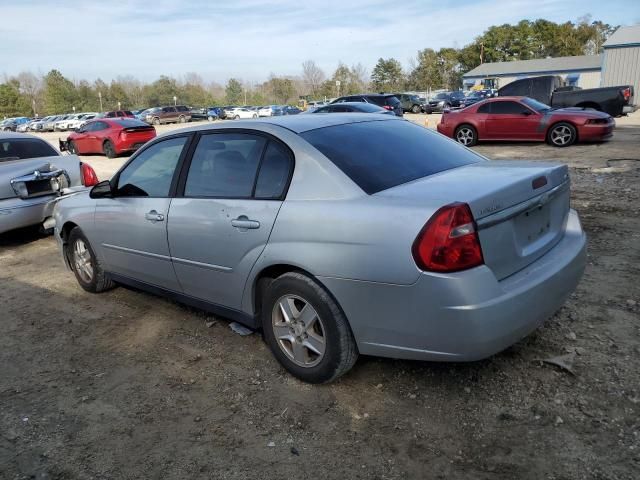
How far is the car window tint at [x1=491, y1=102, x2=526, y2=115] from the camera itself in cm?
1409

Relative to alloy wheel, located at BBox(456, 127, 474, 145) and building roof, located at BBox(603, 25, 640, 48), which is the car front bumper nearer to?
alloy wheel, located at BBox(456, 127, 474, 145)

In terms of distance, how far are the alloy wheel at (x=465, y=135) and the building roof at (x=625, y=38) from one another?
27.7 m

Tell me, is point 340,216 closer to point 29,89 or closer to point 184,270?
point 184,270

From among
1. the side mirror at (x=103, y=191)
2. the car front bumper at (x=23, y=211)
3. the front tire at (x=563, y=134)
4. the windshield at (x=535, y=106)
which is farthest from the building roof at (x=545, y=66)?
the side mirror at (x=103, y=191)

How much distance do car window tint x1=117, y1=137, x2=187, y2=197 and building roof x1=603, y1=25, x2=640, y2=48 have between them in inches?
1574

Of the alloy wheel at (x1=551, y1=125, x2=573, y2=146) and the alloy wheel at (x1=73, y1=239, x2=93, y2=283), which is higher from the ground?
the alloy wheel at (x1=73, y1=239, x2=93, y2=283)

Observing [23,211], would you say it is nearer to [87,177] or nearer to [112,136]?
[87,177]

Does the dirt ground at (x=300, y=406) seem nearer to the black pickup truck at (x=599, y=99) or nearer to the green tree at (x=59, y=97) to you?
the black pickup truck at (x=599, y=99)

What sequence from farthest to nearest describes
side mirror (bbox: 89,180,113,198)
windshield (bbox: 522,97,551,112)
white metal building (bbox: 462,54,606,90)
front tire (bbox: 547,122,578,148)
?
white metal building (bbox: 462,54,606,90), windshield (bbox: 522,97,551,112), front tire (bbox: 547,122,578,148), side mirror (bbox: 89,180,113,198)

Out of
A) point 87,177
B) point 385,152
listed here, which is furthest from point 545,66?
point 385,152

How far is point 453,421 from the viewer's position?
2758 millimetres

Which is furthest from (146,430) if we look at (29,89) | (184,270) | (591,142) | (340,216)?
(29,89)

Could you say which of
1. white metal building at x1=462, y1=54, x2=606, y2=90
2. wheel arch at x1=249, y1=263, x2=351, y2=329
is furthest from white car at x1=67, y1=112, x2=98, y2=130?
wheel arch at x1=249, y1=263, x2=351, y2=329

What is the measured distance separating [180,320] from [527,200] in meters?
2.85
